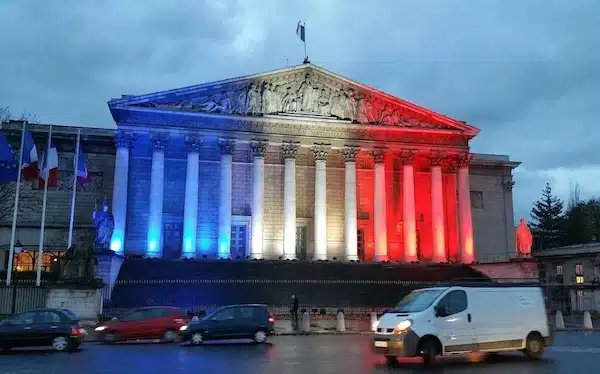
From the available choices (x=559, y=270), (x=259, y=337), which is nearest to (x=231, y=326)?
(x=259, y=337)

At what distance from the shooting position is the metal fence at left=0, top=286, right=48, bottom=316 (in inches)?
954

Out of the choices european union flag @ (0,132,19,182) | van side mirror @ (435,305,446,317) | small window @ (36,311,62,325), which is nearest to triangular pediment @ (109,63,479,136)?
european union flag @ (0,132,19,182)

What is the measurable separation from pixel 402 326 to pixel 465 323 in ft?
5.92

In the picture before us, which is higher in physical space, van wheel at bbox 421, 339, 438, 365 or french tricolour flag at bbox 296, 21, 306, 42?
french tricolour flag at bbox 296, 21, 306, 42

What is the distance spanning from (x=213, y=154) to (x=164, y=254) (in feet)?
29.8

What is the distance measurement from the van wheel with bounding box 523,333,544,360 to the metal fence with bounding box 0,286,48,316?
19.8m

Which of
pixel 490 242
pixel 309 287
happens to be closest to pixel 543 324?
pixel 309 287

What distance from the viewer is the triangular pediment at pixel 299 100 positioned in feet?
145

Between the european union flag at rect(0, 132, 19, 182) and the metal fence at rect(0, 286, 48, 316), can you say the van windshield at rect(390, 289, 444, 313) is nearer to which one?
the metal fence at rect(0, 286, 48, 316)

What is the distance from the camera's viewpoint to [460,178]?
160 feet

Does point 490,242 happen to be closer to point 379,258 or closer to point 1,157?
point 379,258

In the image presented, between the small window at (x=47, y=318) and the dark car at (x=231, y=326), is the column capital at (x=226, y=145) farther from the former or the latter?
the small window at (x=47, y=318)

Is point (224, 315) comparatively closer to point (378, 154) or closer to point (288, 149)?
point (288, 149)

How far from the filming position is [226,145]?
44.5 meters
